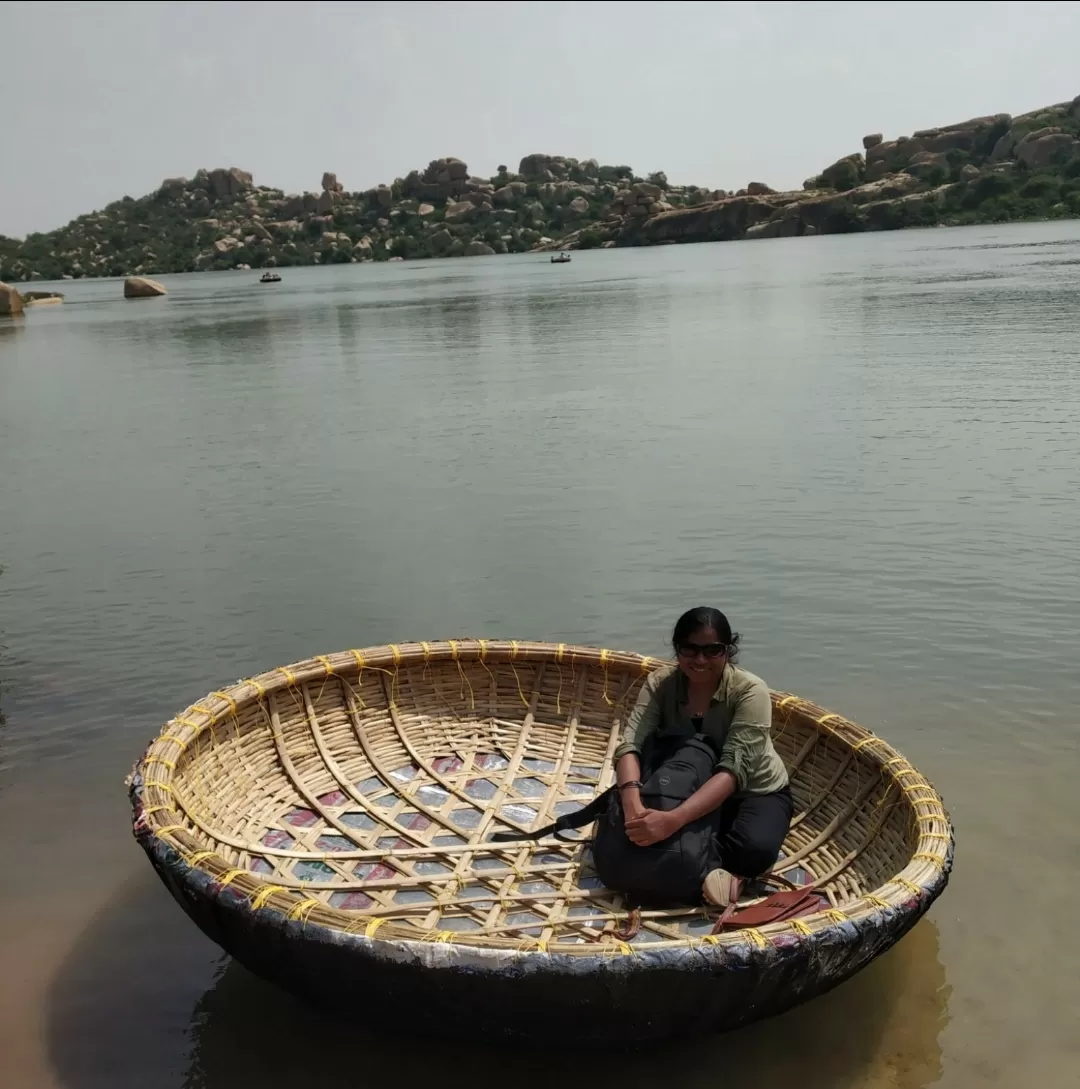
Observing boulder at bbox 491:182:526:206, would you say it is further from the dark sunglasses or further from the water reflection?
the water reflection

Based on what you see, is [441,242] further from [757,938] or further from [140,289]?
[757,938]

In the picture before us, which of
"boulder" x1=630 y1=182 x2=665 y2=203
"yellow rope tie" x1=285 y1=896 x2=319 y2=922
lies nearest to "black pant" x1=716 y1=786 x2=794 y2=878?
"yellow rope tie" x1=285 y1=896 x2=319 y2=922

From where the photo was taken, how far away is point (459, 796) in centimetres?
475

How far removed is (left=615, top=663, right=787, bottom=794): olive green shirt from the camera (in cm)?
381

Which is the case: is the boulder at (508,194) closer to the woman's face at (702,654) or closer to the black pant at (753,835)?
the woman's face at (702,654)

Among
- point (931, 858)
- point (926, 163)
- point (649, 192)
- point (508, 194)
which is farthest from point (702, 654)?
point (508, 194)

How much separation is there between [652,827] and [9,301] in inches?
1851

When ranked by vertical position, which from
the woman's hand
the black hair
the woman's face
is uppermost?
the black hair

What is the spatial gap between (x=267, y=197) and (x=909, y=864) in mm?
144958

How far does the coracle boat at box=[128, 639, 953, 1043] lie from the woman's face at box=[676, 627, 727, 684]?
2.50ft

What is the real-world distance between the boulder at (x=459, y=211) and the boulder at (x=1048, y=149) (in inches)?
2402

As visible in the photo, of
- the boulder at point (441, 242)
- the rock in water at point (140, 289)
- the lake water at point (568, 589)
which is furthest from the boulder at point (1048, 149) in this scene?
the lake water at point (568, 589)

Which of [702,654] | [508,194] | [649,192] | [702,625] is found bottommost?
[702,654]

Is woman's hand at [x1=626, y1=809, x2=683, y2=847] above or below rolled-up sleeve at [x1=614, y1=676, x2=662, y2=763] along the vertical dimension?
below
